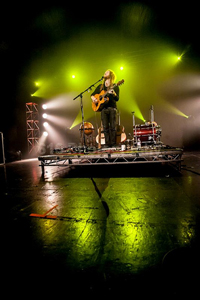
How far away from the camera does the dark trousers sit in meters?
5.84

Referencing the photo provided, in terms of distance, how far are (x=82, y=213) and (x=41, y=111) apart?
14020mm

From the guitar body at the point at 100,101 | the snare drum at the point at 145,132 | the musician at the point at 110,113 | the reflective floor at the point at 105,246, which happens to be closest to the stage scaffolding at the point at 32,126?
the guitar body at the point at 100,101

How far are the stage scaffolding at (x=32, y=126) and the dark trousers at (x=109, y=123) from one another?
358 inches

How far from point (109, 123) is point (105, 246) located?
198 inches

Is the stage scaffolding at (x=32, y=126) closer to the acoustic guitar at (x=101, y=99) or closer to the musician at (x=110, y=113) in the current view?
the acoustic guitar at (x=101, y=99)

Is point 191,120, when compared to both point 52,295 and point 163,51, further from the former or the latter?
point 52,295

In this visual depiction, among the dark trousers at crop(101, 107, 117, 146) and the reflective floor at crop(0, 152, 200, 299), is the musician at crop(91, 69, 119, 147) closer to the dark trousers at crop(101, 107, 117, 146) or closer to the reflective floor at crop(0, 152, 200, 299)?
the dark trousers at crop(101, 107, 117, 146)

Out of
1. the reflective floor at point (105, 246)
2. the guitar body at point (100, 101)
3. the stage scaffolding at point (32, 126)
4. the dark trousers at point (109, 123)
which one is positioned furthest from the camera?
the stage scaffolding at point (32, 126)

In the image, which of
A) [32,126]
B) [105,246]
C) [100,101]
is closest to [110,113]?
[100,101]

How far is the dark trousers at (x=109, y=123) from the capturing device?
5.84 metres

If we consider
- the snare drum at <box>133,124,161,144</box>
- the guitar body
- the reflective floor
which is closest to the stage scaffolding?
the guitar body

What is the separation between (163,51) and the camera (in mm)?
10117

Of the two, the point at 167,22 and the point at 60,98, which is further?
the point at 60,98

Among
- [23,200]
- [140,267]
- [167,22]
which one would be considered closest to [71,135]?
[167,22]
